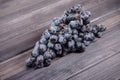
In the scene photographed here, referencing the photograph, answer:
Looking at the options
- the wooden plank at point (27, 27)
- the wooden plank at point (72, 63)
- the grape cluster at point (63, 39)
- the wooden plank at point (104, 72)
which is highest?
the wooden plank at point (27, 27)

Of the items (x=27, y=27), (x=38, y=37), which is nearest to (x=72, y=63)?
(x=38, y=37)

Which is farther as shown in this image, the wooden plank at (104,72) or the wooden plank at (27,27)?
the wooden plank at (27,27)

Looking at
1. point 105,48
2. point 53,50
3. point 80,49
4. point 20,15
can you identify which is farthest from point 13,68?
point 20,15

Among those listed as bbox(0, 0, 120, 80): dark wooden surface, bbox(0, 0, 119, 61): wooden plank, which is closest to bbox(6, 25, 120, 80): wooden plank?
bbox(0, 0, 120, 80): dark wooden surface

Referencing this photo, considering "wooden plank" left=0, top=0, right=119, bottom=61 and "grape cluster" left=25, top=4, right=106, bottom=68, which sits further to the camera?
"wooden plank" left=0, top=0, right=119, bottom=61

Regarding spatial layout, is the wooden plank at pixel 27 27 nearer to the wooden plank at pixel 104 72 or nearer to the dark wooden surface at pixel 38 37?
the dark wooden surface at pixel 38 37

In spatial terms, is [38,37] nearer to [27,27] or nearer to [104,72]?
[27,27]

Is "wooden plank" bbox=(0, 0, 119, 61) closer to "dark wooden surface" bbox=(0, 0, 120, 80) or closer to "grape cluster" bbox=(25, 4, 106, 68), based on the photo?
"dark wooden surface" bbox=(0, 0, 120, 80)

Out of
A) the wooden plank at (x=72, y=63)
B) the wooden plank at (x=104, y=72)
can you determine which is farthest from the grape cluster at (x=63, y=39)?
the wooden plank at (x=104, y=72)
